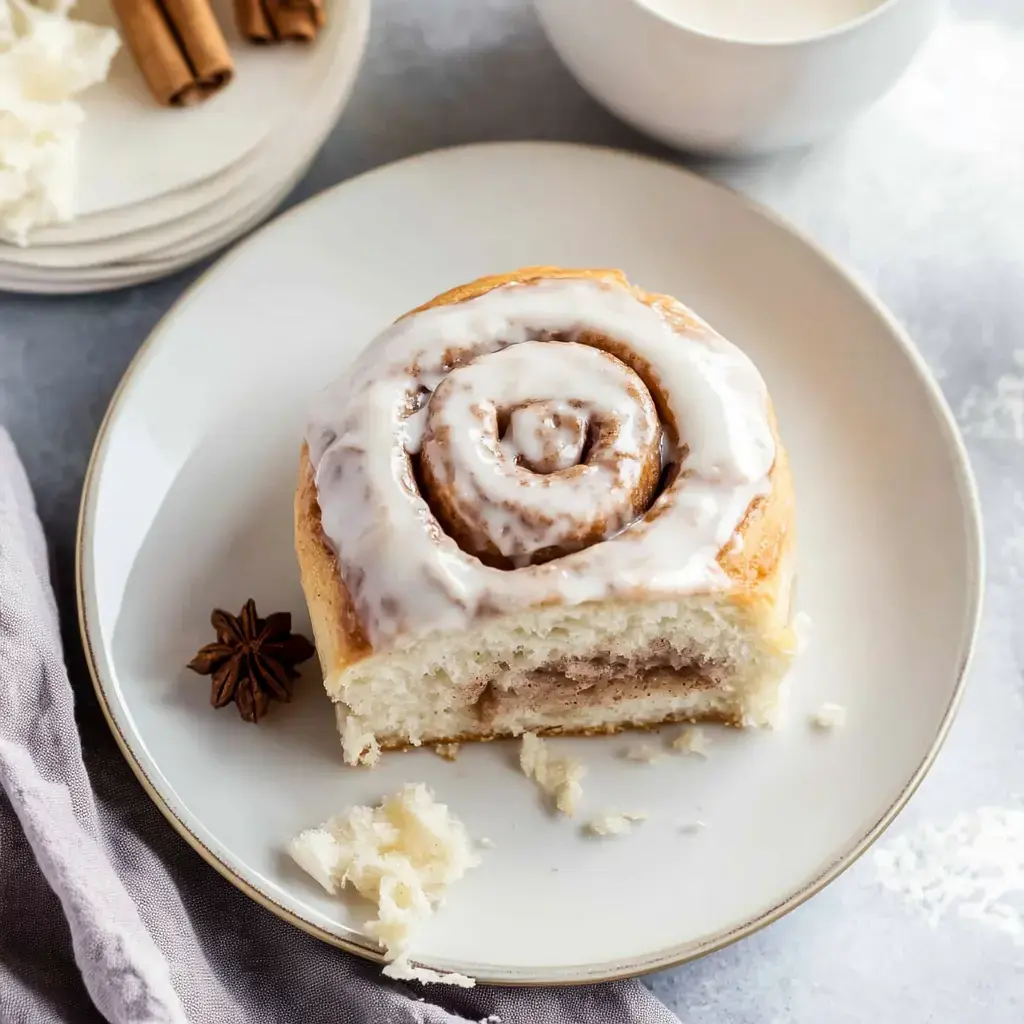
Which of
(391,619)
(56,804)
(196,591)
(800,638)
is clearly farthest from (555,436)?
(56,804)

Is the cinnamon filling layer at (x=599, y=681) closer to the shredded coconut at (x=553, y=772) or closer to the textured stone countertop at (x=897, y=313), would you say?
the shredded coconut at (x=553, y=772)

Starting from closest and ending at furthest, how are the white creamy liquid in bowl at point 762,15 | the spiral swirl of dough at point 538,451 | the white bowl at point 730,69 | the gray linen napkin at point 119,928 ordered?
the gray linen napkin at point 119,928, the spiral swirl of dough at point 538,451, the white bowl at point 730,69, the white creamy liquid in bowl at point 762,15

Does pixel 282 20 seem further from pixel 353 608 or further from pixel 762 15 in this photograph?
pixel 353 608

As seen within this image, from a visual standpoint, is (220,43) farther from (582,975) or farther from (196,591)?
(582,975)

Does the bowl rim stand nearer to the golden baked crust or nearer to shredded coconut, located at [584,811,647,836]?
the golden baked crust

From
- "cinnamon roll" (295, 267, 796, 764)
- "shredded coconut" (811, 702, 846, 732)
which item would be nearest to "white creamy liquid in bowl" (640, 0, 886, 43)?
"cinnamon roll" (295, 267, 796, 764)

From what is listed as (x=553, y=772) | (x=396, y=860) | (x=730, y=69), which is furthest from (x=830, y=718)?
(x=730, y=69)

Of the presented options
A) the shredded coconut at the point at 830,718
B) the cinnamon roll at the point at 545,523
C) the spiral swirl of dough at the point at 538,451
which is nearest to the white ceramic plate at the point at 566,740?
the shredded coconut at the point at 830,718
